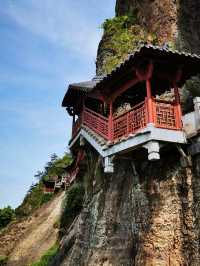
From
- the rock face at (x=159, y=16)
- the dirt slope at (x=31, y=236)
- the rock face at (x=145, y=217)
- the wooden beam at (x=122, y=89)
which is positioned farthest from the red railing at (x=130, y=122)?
the dirt slope at (x=31, y=236)

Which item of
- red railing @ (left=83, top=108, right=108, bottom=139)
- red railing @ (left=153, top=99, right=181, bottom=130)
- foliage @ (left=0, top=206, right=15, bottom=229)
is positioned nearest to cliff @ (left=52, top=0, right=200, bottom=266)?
red railing @ (left=153, top=99, right=181, bottom=130)

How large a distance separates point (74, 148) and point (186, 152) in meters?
9.57

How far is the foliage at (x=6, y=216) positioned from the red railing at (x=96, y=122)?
2606cm

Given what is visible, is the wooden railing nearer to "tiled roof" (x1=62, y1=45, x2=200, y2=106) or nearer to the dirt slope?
"tiled roof" (x1=62, y1=45, x2=200, y2=106)

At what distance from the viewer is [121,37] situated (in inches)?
957

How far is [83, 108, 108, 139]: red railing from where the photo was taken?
13.3 metres

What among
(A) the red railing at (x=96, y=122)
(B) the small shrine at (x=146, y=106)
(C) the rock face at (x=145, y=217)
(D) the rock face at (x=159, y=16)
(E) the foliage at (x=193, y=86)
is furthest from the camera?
(D) the rock face at (x=159, y=16)

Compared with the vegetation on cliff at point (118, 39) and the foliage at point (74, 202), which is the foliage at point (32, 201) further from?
the vegetation on cliff at point (118, 39)

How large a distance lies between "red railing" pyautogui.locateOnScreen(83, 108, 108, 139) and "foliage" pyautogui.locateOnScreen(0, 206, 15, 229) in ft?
85.5

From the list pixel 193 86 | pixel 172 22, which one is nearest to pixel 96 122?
pixel 193 86

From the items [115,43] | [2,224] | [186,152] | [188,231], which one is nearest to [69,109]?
[115,43]

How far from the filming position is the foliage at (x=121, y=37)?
23000mm

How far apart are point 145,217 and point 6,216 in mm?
30775

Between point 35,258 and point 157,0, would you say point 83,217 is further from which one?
point 157,0
